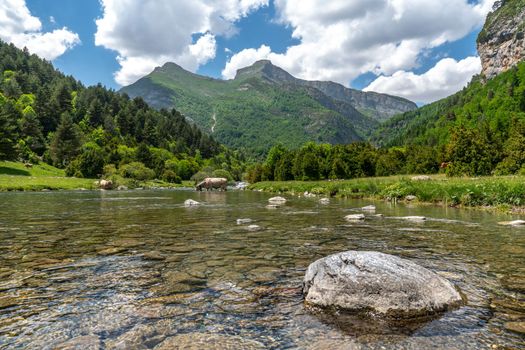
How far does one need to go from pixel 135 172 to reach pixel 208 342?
342ft

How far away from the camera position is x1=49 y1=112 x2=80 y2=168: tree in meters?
108

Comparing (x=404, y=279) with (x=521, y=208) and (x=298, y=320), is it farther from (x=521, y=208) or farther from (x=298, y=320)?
(x=521, y=208)

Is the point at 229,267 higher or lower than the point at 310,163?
lower

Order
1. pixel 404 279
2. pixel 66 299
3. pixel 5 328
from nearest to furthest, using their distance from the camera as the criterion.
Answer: pixel 5 328, pixel 404 279, pixel 66 299

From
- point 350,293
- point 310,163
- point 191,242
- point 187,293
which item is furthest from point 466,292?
point 310,163

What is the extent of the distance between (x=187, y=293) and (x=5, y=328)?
10.2ft

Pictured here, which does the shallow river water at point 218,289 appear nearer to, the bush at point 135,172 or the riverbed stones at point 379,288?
the riverbed stones at point 379,288

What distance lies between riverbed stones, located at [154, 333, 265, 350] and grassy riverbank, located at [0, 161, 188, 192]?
63.1 m

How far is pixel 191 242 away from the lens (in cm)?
1310

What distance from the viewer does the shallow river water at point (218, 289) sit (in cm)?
521

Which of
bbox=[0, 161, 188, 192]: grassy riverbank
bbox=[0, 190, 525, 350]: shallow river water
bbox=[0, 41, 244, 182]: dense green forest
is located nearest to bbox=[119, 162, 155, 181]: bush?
bbox=[0, 41, 244, 182]: dense green forest

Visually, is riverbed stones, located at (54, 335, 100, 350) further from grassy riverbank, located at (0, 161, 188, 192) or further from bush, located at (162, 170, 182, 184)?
bush, located at (162, 170, 182, 184)

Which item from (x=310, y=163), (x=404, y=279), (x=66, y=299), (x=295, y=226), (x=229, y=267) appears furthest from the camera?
(x=310, y=163)

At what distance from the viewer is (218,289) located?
7.61 metres
